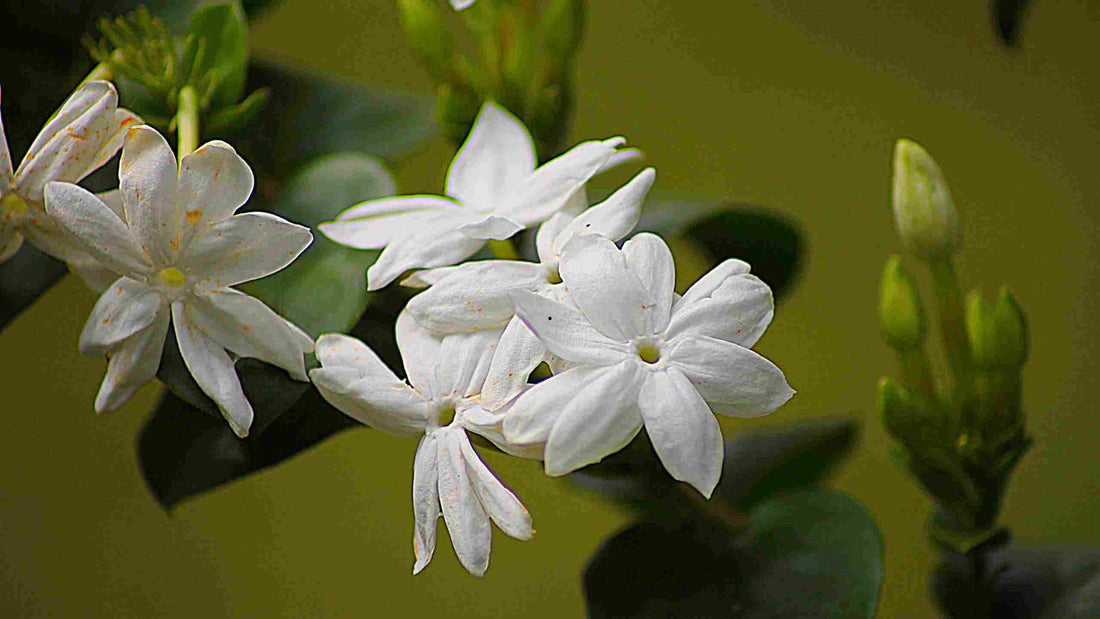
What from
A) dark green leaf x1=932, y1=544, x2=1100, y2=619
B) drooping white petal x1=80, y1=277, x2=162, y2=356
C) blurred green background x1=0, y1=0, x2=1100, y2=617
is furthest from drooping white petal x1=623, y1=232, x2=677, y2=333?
blurred green background x1=0, y1=0, x2=1100, y2=617

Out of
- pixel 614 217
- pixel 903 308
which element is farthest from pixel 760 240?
pixel 614 217

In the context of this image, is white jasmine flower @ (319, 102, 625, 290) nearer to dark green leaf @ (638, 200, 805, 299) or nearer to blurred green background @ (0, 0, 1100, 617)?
dark green leaf @ (638, 200, 805, 299)

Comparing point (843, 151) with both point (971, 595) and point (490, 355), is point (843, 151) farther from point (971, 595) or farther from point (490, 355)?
point (490, 355)

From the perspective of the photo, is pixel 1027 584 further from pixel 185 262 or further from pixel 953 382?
pixel 185 262

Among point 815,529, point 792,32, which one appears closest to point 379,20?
point 792,32

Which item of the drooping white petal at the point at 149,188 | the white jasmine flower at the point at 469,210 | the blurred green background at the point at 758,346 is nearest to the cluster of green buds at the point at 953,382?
the white jasmine flower at the point at 469,210
